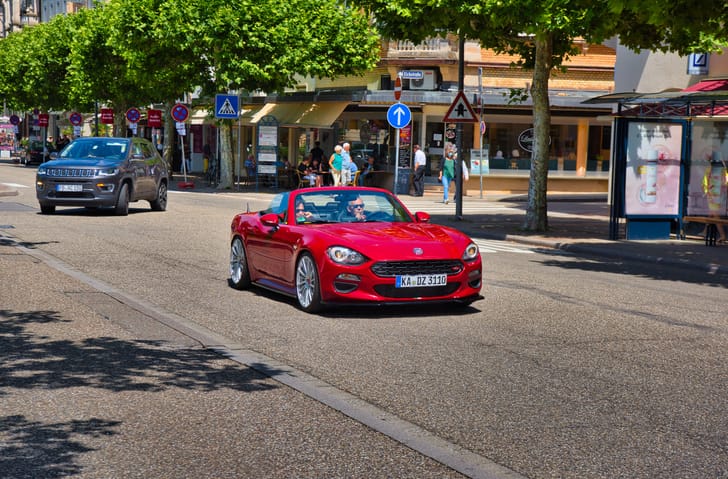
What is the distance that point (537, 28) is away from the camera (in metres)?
22.0

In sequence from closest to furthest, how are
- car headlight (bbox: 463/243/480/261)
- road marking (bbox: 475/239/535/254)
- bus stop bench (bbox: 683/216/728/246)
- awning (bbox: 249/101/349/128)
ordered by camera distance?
car headlight (bbox: 463/243/480/261) < road marking (bbox: 475/239/535/254) < bus stop bench (bbox: 683/216/728/246) < awning (bbox: 249/101/349/128)

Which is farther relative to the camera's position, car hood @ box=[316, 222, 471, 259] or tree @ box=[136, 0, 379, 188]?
tree @ box=[136, 0, 379, 188]

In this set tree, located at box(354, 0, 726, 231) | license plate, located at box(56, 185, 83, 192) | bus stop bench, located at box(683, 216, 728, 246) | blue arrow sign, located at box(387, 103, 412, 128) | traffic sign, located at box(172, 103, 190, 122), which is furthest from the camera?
traffic sign, located at box(172, 103, 190, 122)

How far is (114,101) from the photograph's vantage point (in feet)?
215

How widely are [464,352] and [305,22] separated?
1432 inches

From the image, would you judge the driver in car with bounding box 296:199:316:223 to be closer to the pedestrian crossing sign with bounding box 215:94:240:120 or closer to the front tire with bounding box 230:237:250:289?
the front tire with bounding box 230:237:250:289

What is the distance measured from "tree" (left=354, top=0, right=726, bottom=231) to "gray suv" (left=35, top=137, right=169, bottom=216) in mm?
6330

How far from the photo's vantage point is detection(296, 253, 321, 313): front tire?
442 inches

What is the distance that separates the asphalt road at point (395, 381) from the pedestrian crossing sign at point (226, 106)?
24.5 metres

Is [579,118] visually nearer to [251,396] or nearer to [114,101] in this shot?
[114,101]

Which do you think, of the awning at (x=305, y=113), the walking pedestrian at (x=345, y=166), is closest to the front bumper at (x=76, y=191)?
the walking pedestrian at (x=345, y=166)

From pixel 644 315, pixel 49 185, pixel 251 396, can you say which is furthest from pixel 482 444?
pixel 49 185

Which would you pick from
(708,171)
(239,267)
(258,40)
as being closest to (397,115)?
(708,171)

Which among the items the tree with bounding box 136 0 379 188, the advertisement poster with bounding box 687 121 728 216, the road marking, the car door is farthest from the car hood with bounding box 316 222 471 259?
the tree with bounding box 136 0 379 188
